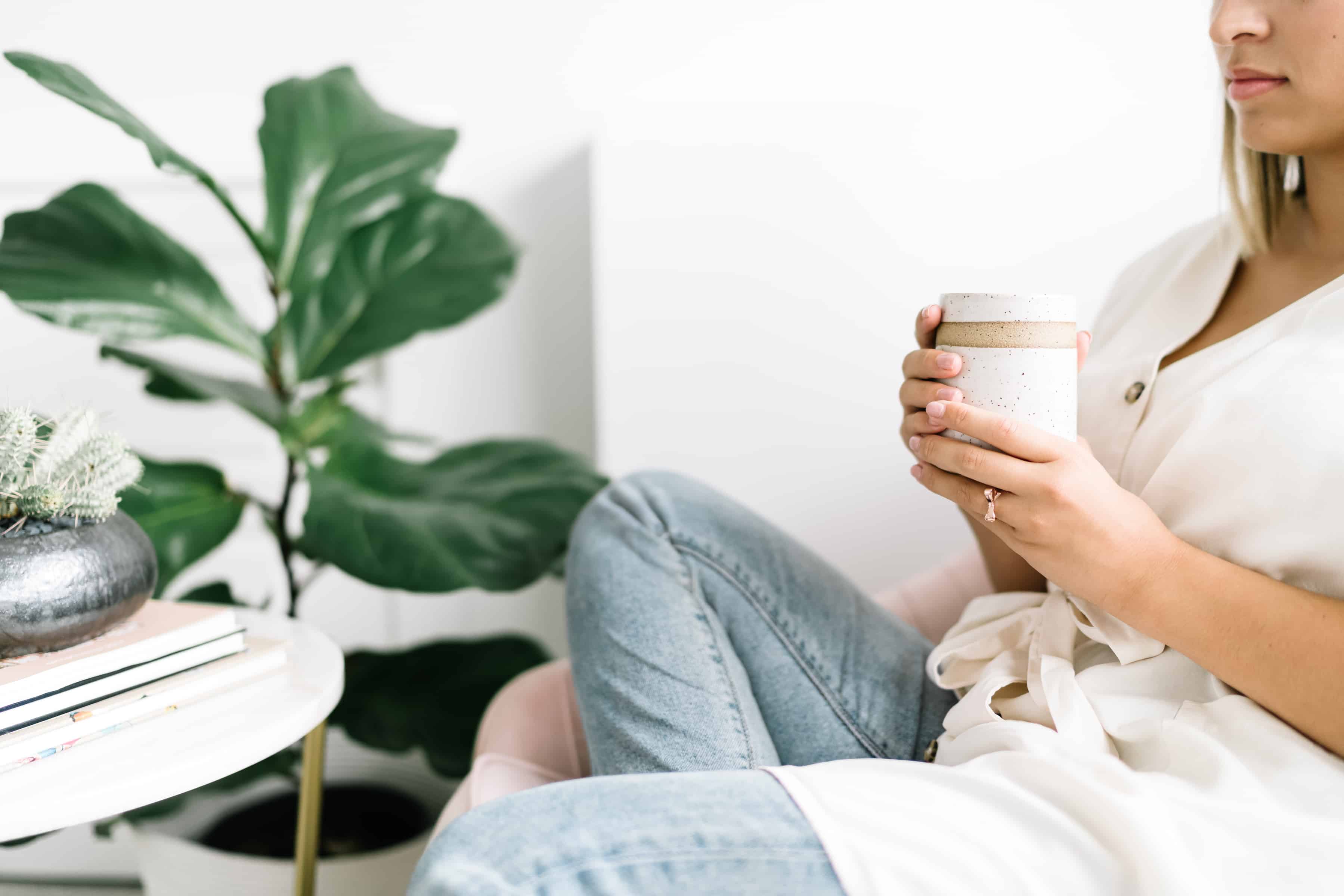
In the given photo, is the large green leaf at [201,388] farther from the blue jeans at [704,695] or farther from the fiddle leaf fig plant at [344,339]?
the blue jeans at [704,695]

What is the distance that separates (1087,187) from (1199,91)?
208mm

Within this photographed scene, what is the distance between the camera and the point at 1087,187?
1.20 metres

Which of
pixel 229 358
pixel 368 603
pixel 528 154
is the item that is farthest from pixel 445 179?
pixel 368 603

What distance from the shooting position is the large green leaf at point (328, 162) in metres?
0.98

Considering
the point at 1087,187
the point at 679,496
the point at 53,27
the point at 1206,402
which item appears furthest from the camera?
the point at 53,27

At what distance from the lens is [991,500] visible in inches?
23.8

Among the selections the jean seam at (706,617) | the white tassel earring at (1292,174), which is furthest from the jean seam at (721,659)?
the white tassel earring at (1292,174)

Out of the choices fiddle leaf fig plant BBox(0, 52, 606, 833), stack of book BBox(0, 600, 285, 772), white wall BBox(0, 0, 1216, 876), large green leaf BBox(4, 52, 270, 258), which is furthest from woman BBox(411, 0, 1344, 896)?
large green leaf BBox(4, 52, 270, 258)

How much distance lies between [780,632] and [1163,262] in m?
0.51

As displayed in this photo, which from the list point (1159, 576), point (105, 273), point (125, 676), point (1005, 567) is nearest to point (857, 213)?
point (1005, 567)

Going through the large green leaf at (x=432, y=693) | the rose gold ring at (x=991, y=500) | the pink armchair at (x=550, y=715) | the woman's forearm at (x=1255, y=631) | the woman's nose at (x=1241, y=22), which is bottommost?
the large green leaf at (x=432, y=693)

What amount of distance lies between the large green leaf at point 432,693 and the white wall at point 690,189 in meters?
0.32

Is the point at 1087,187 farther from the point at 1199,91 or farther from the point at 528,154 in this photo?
the point at 528,154

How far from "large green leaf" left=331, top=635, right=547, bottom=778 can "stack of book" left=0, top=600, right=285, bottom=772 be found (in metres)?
0.31
